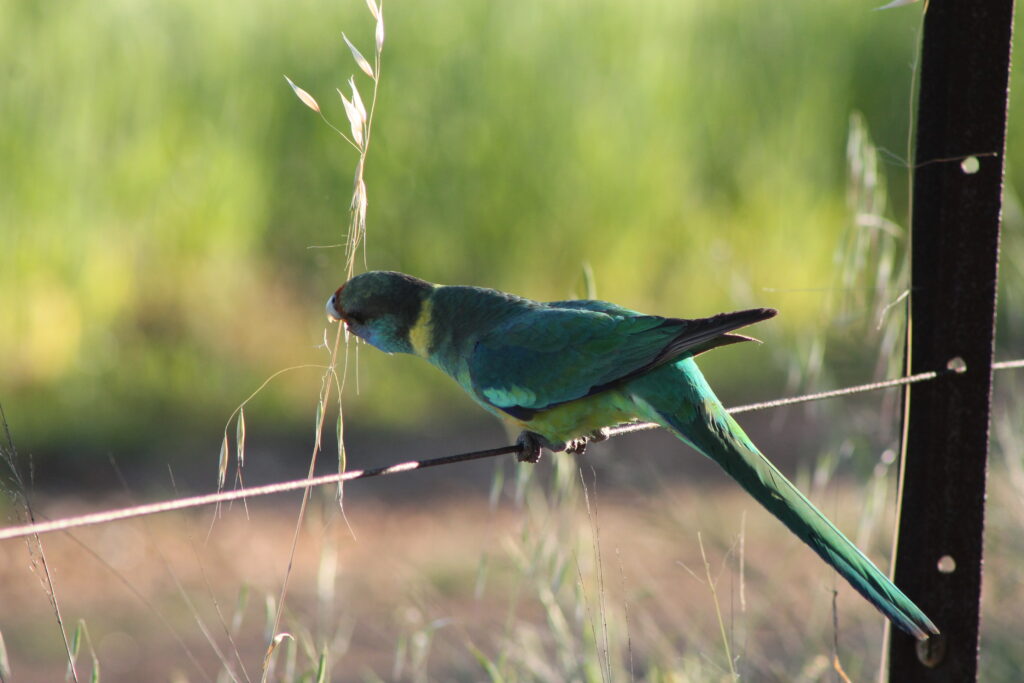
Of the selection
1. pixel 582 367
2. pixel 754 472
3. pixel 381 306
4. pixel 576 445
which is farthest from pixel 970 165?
pixel 381 306

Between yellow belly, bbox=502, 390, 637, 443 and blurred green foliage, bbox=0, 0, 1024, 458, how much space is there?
2.82m

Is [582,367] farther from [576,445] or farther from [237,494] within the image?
[237,494]

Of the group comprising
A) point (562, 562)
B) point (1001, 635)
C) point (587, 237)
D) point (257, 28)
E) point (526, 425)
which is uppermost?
point (257, 28)

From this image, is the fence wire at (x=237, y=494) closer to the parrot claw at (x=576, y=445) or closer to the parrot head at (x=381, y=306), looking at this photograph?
the parrot claw at (x=576, y=445)

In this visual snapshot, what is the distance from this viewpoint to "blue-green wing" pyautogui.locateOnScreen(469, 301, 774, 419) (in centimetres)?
201

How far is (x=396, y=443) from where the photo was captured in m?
5.64

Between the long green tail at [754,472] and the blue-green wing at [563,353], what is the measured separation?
6cm

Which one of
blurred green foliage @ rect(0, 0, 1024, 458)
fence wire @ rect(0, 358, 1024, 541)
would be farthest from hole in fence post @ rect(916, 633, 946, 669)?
blurred green foliage @ rect(0, 0, 1024, 458)

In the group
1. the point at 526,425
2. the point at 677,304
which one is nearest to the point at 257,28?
the point at 677,304

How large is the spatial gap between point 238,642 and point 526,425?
108 inches

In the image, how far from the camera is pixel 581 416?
2145 mm

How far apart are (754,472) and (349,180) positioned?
13.5 feet

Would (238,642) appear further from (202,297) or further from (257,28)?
(257,28)

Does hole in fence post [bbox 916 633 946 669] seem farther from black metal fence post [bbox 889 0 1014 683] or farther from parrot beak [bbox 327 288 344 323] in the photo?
parrot beak [bbox 327 288 344 323]
